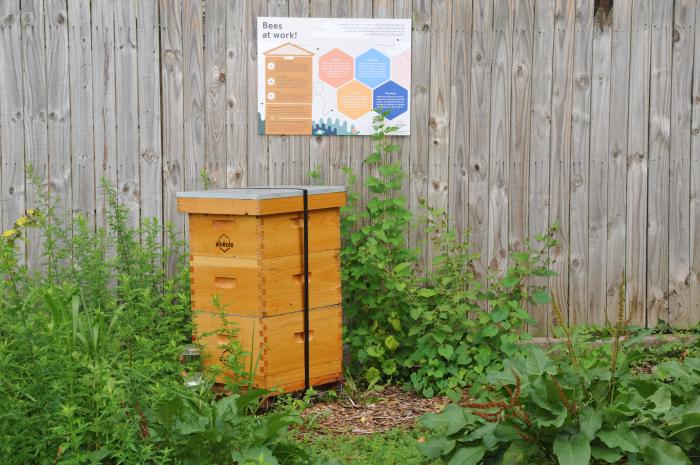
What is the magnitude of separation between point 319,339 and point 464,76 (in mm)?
2406

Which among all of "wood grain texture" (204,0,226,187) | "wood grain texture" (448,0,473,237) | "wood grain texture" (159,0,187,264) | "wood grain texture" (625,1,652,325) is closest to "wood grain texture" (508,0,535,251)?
"wood grain texture" (448,0,473,237)

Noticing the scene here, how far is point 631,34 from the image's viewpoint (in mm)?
7023

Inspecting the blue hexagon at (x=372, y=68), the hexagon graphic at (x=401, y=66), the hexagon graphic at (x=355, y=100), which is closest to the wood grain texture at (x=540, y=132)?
the hexagon graphic at (x=401, y=66)

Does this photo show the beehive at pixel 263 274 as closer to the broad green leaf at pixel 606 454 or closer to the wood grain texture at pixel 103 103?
the wood grain texture at pixel 103 103

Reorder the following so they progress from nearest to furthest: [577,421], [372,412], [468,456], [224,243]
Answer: [577,421], [468,456], [224,243], [372,412]

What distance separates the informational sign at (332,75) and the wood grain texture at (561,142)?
1.18m

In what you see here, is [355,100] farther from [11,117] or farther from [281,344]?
[11,117]

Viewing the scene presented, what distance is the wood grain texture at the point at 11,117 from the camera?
6.60 meters

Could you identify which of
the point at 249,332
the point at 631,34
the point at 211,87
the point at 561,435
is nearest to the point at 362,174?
the point at 211,87

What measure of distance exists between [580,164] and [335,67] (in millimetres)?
2089

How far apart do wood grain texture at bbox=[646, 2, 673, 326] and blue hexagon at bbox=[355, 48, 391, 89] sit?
2.15m

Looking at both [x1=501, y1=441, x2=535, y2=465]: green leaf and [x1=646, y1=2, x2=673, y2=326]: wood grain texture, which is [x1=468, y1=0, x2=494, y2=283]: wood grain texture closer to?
[x1=646, y1=2, x2=673, y2=326]: wood grain texture

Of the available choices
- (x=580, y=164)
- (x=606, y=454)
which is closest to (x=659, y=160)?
(x=580, y=164)

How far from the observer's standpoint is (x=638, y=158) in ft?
23.2
